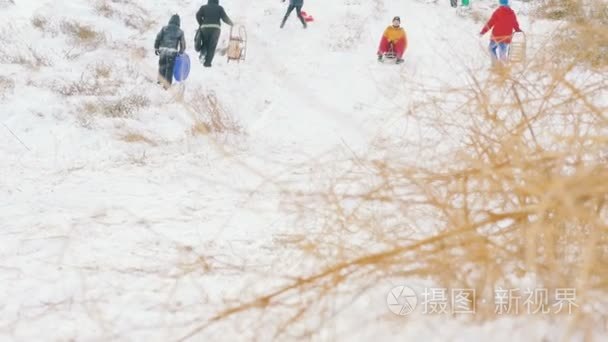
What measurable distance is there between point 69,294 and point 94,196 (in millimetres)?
1535

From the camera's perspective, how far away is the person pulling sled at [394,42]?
30.8ft

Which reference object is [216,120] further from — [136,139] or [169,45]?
[169,45]

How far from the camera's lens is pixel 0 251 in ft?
9.36

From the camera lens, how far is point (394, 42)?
945cm

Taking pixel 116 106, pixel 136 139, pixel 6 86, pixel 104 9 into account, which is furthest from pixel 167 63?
pixel 104 9

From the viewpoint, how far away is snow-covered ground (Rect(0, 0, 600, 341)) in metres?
2.16

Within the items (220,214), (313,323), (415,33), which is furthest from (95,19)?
(313,323)

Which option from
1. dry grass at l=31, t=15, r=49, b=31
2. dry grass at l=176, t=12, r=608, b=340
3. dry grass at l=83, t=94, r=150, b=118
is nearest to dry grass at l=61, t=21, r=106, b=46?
dry grass at l=31, t=15, r=49, b=31

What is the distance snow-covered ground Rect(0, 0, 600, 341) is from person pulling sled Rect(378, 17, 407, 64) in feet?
1.16

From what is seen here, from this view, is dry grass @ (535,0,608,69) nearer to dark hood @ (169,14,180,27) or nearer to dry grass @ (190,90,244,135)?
dry grass @ (190,90,244,135)

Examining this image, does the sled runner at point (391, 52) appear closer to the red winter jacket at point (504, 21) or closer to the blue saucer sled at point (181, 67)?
the red winter jacket at point (504, 21)

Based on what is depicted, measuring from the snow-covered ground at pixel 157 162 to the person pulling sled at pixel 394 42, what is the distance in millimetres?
352

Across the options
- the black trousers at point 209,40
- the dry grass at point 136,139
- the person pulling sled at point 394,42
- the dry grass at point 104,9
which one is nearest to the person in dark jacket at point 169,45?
the black trousers at point 209,40

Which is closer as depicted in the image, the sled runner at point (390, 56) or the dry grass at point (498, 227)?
the dry grass at point (498, 227)
